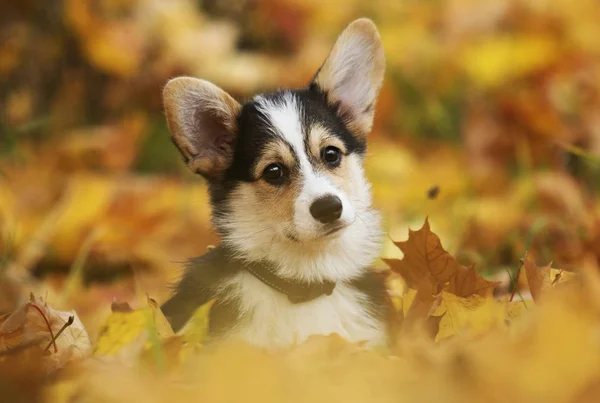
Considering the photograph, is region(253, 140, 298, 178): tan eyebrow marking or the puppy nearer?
the puppy

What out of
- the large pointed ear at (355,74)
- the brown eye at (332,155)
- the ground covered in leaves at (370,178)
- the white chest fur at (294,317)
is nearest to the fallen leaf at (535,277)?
the ground covered in leaves at (370,178)

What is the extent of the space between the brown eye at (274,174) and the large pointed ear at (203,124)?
11cm

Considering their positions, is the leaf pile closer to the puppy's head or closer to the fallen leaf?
the fallen leaf

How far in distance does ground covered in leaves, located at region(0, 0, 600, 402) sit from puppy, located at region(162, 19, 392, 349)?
4.4 inches

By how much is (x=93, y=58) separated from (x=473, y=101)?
2.00m

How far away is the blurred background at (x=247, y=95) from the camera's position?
2.75m

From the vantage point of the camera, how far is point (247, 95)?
3596 mm

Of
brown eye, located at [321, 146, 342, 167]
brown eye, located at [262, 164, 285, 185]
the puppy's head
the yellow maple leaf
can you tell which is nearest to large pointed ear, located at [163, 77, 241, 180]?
the puppy's head

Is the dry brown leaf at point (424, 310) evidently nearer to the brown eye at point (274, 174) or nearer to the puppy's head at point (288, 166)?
the puppy's head at point (288, 166)

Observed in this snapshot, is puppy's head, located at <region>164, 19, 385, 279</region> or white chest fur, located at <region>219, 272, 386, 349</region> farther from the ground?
puppy's head, located at <region>164, 19, 385, 279</region>

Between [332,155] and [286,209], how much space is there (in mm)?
209

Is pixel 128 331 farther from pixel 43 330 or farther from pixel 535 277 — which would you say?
pixel 535 277

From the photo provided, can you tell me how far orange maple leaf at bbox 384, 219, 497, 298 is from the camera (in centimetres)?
160

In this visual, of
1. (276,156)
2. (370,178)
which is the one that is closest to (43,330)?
(276,156)
